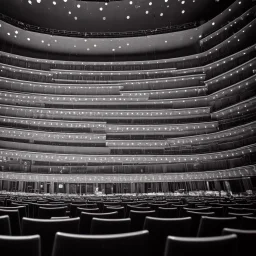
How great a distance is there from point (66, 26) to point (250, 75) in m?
24.1

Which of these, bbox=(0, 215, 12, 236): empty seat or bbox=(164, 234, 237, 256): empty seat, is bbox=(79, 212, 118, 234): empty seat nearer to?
bbox=(0, 215, 12, 236): empty seat

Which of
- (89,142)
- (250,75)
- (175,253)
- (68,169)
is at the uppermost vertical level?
(250,75)

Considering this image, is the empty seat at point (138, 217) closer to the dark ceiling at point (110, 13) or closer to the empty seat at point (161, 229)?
the empty seat at point (161, 229)

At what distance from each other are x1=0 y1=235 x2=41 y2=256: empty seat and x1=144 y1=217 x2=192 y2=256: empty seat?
145cm

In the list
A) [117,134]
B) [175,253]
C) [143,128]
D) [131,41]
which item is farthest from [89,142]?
[175,253]

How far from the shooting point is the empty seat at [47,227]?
2521mm

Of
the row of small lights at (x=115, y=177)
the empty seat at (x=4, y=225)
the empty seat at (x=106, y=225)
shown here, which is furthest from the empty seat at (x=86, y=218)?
the row of small lights at (x=115, y=177)

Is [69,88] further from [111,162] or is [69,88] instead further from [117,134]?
→ [111,162]

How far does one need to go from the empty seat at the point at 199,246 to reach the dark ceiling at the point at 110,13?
3033 centimetres

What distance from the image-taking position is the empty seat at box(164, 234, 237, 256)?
1.53 metres

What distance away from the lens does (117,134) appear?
29859mm

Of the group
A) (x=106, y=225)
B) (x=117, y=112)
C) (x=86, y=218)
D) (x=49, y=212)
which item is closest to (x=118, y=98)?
(x=117, y=112)

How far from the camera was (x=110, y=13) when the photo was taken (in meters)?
29.0

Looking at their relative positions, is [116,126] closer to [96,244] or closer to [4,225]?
[4,225]
